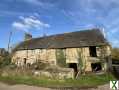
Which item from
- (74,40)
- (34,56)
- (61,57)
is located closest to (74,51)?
(74,40)

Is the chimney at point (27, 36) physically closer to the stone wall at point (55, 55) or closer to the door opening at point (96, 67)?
the stone wall at point (55, 55)

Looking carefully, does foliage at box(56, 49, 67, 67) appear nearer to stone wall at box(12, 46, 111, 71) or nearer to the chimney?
stone wall at box(12, 46, 111, 71)

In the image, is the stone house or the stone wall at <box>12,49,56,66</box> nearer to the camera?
the stone house

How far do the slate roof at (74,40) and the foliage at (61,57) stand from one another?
913 mm

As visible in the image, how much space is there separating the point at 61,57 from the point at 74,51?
113 inches

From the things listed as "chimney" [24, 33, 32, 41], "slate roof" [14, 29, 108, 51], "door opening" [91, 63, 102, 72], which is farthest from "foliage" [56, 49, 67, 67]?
"chimney" [24, 33, 32, 41]

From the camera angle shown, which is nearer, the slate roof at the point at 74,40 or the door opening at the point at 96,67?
the door opening at the point at 96,67

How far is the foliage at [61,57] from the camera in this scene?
27750 mm

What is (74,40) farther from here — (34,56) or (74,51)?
(34,56)

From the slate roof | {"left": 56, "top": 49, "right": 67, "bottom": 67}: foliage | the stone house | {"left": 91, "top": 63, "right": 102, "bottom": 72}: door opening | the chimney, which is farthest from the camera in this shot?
the chimney

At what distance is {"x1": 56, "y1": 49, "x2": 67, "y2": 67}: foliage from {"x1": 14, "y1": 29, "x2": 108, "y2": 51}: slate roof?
35.9 inches

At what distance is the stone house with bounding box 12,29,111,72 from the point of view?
80.6 feet

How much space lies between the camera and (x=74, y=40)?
27891mm

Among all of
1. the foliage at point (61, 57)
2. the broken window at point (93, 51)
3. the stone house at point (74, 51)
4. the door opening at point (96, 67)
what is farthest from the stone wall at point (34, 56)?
the door opening at point (96, 67)
